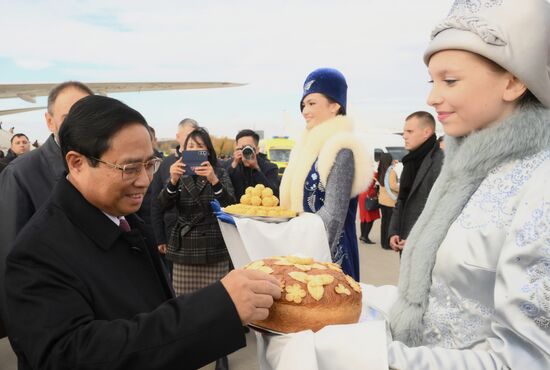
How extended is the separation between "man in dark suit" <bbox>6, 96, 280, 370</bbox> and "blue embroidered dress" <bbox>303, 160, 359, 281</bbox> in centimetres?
172

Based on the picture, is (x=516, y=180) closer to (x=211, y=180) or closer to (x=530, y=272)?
(x=530, y=272)

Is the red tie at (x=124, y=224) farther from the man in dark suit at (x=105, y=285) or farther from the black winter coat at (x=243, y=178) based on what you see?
the black winter coat at (x=243, y=178)

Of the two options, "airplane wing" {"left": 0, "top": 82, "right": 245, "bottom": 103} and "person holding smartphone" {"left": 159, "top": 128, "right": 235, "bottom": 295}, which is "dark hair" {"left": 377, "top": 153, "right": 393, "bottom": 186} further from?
"airplane wing" {"left": 0, "top": 82, "right": 245, "bottom": 103}

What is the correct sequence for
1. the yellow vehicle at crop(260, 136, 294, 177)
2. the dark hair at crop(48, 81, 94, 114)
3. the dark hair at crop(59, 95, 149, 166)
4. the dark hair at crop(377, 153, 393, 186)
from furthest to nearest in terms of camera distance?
1. the yellow vehicle at crop(260, 136, 294, 177)
2. the dark hair at crop(377, 153, 393, 186)
3. the dark hair at crop(48, 81, 94, 114)
4. the dark hair at crop(59, 95, 149, 166)

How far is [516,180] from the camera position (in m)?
1.16

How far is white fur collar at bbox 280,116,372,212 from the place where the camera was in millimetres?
2953

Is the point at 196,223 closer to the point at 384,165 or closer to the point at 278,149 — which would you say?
the point at 384,165

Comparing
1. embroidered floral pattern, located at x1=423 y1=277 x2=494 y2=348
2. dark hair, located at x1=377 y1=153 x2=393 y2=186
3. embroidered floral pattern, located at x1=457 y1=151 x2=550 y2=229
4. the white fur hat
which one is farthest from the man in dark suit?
dark hair, located at x1=377 y1=153 x2=393 y2=186

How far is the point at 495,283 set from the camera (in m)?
1.06

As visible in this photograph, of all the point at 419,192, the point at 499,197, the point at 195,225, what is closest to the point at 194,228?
the point at 195,225

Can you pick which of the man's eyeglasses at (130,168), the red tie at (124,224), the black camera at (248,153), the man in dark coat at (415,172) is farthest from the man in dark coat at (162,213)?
the man's eyeglasses at (130,168)

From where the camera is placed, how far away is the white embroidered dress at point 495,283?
99 cm

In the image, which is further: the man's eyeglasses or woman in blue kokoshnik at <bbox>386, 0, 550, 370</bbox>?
the man's eyeglasses

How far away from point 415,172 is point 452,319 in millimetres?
3586
